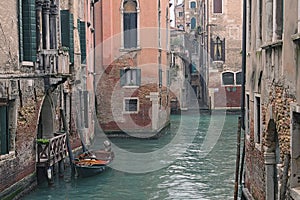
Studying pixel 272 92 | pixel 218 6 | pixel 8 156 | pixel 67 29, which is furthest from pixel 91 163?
pixel 218 6

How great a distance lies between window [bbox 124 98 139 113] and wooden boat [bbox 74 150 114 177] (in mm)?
5289

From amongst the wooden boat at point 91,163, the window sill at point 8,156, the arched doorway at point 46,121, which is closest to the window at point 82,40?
the wooden boat at point 91,163

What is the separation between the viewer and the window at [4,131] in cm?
831

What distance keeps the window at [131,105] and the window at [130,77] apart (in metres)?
0.56

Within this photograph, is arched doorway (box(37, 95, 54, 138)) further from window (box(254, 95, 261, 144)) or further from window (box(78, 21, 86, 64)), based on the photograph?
window (box(254, 95, 261, 144))

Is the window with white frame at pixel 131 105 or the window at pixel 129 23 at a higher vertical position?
the window at pixel 129 23

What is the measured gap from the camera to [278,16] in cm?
598

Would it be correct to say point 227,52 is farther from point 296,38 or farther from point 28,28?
point 296,38

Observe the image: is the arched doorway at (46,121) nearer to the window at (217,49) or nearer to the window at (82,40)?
the window at (82,40)

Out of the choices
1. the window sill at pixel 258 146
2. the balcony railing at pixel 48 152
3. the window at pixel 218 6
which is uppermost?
the window at pixel 218 6

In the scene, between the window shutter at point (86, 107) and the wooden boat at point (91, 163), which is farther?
the window shutter at point (86, 107)

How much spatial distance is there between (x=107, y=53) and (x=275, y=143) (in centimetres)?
1224

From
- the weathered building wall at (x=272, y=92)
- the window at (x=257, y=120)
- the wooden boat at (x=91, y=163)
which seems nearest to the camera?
the weathered building wall at (x=272, y=92)

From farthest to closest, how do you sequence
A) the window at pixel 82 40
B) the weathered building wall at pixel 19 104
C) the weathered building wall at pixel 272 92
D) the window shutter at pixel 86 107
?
the window shutter at pixel 86 107
the window at pixel 82 40
the weathered building wall at pixel 19 104
the weathered building wall at pixel 272 92
